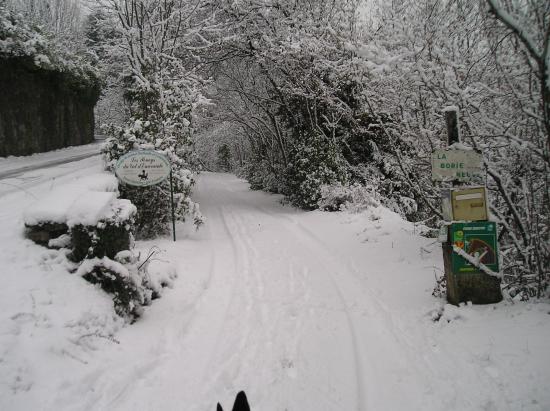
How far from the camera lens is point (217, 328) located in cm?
516

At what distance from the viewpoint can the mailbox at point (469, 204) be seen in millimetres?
4836

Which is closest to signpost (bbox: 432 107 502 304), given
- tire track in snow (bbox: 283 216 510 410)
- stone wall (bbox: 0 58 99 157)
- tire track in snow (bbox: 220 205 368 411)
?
tire track in snow (bbox: 283 216 510 410)

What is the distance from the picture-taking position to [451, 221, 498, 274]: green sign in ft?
15.8

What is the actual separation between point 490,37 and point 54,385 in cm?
599

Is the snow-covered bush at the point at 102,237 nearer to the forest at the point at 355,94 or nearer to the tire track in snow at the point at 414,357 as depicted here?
the tire track in snow at the point at 414,357

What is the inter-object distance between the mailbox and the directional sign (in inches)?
6.9

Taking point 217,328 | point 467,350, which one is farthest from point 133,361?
point 467,350

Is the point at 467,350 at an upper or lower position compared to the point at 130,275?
lower

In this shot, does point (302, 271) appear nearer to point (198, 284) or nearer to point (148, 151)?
point (198, 284)

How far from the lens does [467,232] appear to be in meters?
4.87

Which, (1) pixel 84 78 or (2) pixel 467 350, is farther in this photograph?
(1) pixel 84 78

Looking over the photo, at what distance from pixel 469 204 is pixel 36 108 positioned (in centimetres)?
1923

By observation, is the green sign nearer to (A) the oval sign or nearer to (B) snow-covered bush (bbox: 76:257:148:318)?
Answer: (B) snow-covered bush (bbox: 76:257:148:318)

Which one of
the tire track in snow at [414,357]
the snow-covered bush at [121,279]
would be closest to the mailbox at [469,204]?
the tire track in snow at [414,357]
